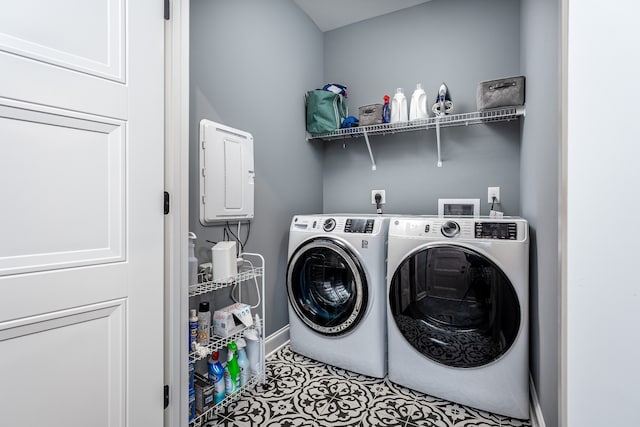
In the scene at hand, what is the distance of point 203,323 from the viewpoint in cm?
140

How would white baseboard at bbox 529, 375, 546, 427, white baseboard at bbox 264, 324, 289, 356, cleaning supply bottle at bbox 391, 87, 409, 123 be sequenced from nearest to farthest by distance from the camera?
white baseboard at bbox 529, 375, 546, 427 < white baseboard at bbox 264, 324, 289, 356 < cleaning supply bottle at bbox 391, 87, 409, 123

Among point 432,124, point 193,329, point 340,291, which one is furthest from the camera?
point 432,124

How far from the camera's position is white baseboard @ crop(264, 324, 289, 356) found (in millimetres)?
2008

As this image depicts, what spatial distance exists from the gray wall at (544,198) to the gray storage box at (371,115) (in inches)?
37.1

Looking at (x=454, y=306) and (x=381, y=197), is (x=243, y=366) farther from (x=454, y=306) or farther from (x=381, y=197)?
(x=381, y=197)

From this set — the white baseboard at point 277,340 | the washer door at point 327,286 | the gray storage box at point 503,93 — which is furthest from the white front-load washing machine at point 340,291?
the gray storage box at point 503,93

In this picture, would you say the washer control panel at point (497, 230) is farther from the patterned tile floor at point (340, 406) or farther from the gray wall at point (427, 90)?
the patterned tile floor at point (340, 406)

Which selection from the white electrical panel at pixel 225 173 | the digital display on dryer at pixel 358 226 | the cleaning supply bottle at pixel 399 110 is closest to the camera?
the white electrical panel at pixel 225 173

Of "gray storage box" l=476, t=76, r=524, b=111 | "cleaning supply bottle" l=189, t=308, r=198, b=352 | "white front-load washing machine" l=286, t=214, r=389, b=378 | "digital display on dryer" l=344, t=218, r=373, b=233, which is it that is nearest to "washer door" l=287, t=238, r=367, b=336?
"white front-load washing machine" l=286, t=214, r=389, b=378

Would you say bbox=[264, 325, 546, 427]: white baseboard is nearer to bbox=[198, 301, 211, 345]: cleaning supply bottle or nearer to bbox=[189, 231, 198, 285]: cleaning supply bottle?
bbox=[198, 301, 211, 345]: cleaning supply bottle

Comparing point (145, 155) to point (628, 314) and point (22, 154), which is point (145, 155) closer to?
point (22, 154)

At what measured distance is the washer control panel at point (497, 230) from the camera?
142 centimetres

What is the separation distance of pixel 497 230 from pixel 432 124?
992mm

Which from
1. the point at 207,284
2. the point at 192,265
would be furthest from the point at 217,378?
the point at 192,265
